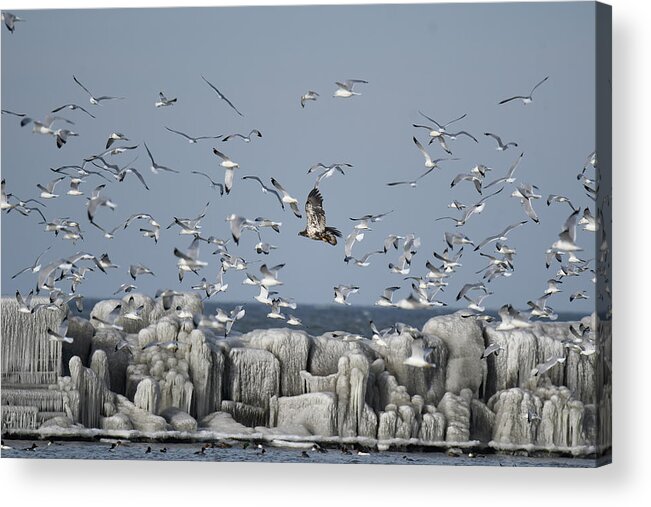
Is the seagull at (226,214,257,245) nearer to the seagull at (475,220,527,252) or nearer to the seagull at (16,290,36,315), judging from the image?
the seagull at (16,290,36,315)

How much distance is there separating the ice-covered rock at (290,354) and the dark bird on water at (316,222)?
1016 mm

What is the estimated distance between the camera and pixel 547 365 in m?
15.7

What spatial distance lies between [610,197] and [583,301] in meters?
1.08

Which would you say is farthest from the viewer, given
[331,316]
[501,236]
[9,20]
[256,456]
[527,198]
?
[331,316]

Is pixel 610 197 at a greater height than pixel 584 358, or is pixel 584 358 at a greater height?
pixel 610 197

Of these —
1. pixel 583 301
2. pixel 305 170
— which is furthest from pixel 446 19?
pixel 583 301

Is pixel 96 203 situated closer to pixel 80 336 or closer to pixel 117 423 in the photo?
pixel 80 336

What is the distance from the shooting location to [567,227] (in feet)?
50.8

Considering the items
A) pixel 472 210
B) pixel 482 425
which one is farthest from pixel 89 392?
pixel 472 210

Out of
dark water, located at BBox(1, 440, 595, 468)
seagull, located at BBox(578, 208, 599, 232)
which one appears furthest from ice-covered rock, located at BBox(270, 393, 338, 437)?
seagull, located at BBox(578, 208, 599, 232)

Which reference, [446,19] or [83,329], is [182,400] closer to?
[83,329]

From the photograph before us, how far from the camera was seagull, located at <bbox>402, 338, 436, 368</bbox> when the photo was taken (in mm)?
16234

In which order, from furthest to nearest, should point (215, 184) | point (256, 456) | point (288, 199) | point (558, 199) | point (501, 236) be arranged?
point (215, 184) < point (288, 199) < point (256, 456) < point (501, 236) < point (558, 199)

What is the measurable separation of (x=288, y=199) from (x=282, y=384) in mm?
1877
